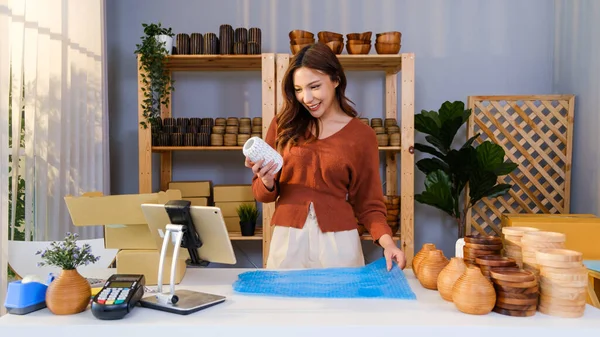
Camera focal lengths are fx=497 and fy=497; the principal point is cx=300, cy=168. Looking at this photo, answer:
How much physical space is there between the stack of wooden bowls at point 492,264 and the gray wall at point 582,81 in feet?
7.34

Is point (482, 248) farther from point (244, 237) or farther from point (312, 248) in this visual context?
point (244, 237)

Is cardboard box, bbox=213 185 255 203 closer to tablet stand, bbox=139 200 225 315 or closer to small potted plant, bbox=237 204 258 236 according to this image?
small potted plant, bbox=237 204 258 236

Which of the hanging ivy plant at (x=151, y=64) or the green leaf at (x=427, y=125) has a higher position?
the hanging ivy plant at (x=151, y=64)

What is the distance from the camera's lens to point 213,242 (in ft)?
4.05

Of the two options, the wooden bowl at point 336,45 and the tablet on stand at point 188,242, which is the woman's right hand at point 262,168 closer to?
the tablet on stand at point 188,242

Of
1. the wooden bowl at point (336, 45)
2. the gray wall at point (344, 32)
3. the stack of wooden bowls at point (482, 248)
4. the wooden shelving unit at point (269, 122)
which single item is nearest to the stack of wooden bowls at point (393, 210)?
the wooden shelving unit at point (269, 122)

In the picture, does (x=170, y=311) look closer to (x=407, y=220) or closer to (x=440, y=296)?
(x=440, y=296)

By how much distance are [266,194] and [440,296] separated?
68 centimetres

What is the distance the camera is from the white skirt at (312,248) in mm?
1692

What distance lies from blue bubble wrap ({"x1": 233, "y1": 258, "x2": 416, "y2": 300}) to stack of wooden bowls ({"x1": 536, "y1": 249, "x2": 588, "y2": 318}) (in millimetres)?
306

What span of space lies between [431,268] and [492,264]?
210 mm

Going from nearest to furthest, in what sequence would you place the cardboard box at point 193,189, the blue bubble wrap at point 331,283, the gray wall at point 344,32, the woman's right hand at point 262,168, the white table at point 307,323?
1. the white table at point 307,323
2. the blue bubble wrap at point 331,283
3. the woman's right hand at point 262,168
4. the cardboard box at point 193,189
5. the gray wall at point 344,32

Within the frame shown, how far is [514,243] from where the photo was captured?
1.29m

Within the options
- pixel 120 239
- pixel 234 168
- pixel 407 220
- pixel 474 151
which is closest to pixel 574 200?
pixel 474 151
